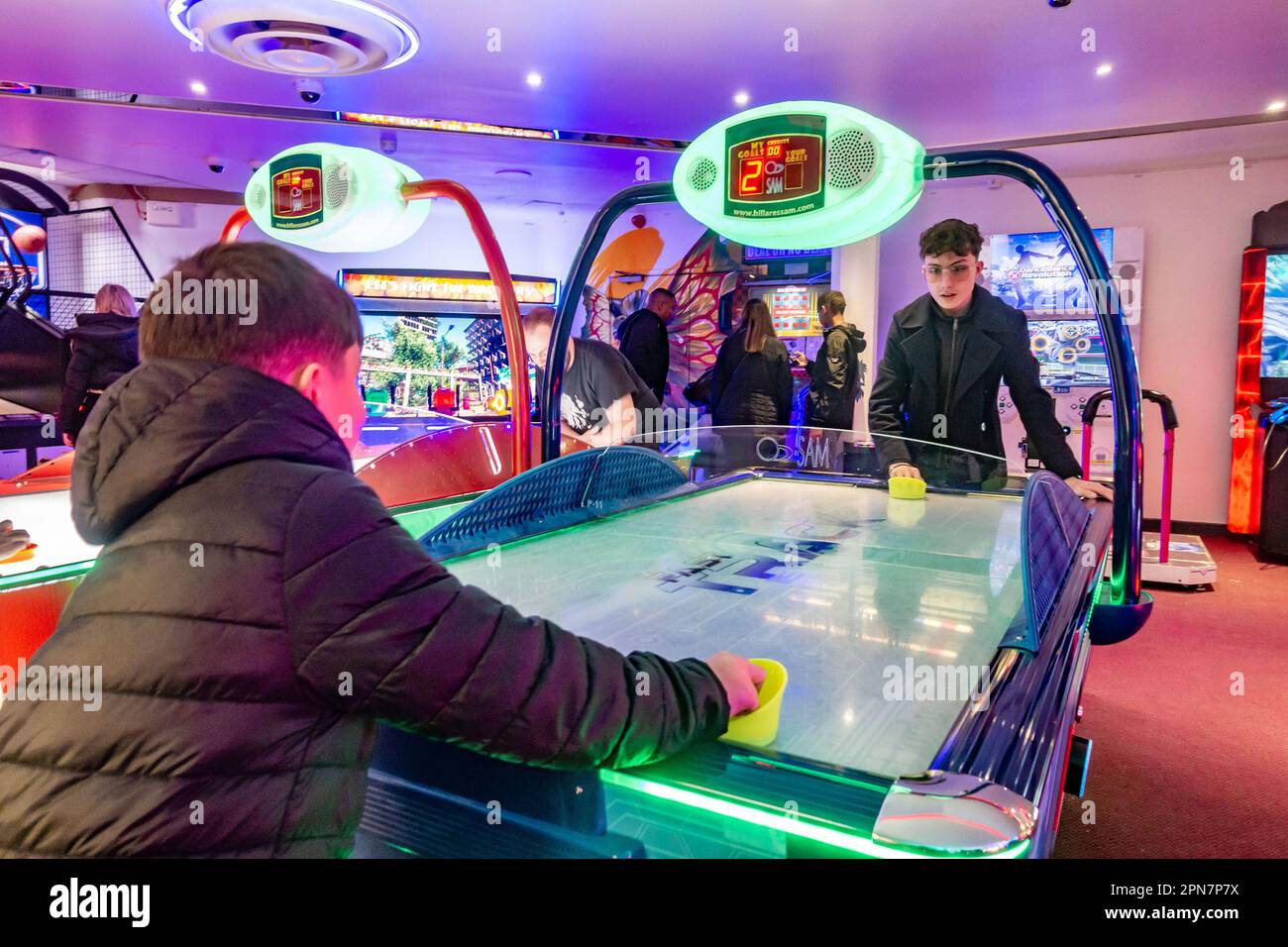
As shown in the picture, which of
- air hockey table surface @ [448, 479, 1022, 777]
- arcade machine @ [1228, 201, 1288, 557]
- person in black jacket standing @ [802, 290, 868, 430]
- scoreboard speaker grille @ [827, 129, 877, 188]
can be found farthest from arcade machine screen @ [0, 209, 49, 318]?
arcade machine @ [1228, 201, 1288, 557]

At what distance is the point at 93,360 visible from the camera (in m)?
4.47

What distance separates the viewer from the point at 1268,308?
6031 millimetres

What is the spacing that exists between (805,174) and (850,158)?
83 mm

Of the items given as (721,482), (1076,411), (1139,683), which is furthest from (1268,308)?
(721,482)

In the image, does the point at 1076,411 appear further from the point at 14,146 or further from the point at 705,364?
the point at 14,146

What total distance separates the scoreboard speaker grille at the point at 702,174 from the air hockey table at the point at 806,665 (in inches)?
28.2

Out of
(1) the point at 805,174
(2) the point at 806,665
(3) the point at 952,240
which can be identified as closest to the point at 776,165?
(1) the point at 805,174

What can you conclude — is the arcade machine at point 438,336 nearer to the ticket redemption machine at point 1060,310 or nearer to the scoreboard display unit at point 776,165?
the ticket redemption machine at point 1060,310

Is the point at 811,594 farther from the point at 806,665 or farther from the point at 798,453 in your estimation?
the point at 798,453

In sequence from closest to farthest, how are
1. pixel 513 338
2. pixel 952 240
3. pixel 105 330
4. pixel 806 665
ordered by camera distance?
pixel 806 665, pixel 513 338, pixel 952 240, pixel 105 330

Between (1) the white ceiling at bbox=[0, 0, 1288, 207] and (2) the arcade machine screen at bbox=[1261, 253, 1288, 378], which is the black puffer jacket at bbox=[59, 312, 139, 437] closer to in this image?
(1) the white ceiling at bbox=[0, 0, 1288, 207]

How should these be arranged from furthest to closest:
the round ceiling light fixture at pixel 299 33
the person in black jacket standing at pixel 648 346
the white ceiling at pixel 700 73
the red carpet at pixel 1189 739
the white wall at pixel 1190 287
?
the white wall at pixel 1190 287, the person in black jacket standing at pixel 648 346, the white ceiling at pixel 700 73, the round ceiling light fixture at pixel 299 33, the red carpet at pixel 1189 739

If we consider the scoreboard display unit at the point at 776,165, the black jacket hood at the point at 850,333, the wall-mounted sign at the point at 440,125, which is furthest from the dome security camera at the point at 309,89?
the scoreboard display unit at the point at 776,165

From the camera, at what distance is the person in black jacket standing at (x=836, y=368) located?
221 inches
